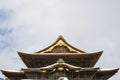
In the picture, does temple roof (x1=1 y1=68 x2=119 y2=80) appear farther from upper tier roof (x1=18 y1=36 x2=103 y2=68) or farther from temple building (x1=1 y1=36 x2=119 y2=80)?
upper tier roof (x1=18 y1=36 x2=103 y2=68)

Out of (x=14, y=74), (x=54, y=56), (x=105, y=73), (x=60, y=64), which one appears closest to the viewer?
(x=60, y=64)

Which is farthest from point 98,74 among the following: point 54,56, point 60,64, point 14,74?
point 14,74

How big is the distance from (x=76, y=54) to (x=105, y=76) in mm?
5119

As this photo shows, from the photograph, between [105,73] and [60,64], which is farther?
[105,73]

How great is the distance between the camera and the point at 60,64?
71.9 feet

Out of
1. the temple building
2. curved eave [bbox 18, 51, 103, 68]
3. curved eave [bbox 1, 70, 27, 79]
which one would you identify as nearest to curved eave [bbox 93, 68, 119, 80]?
the temple building

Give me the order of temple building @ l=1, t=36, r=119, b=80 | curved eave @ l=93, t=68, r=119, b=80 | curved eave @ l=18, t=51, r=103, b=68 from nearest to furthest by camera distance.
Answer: temple building @ l=1, t=36, r=119, b=80, curved eave @ l=18, t=51, r=103, b=68, curved eave @ l=93, t=68, r=119, b=80

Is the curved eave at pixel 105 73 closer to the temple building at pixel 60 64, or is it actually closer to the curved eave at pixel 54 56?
the temple building at pixel 60 64

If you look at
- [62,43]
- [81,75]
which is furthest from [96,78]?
[62,43]

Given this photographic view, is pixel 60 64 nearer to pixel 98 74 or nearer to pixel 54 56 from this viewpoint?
pixel 54 56

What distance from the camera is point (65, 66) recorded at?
2206 centimetres

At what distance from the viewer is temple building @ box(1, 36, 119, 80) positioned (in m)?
22.7

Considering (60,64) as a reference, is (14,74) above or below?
above

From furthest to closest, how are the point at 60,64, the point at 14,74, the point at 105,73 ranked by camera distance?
the point at 14,74, the point at 105,73, the point at 60,64
